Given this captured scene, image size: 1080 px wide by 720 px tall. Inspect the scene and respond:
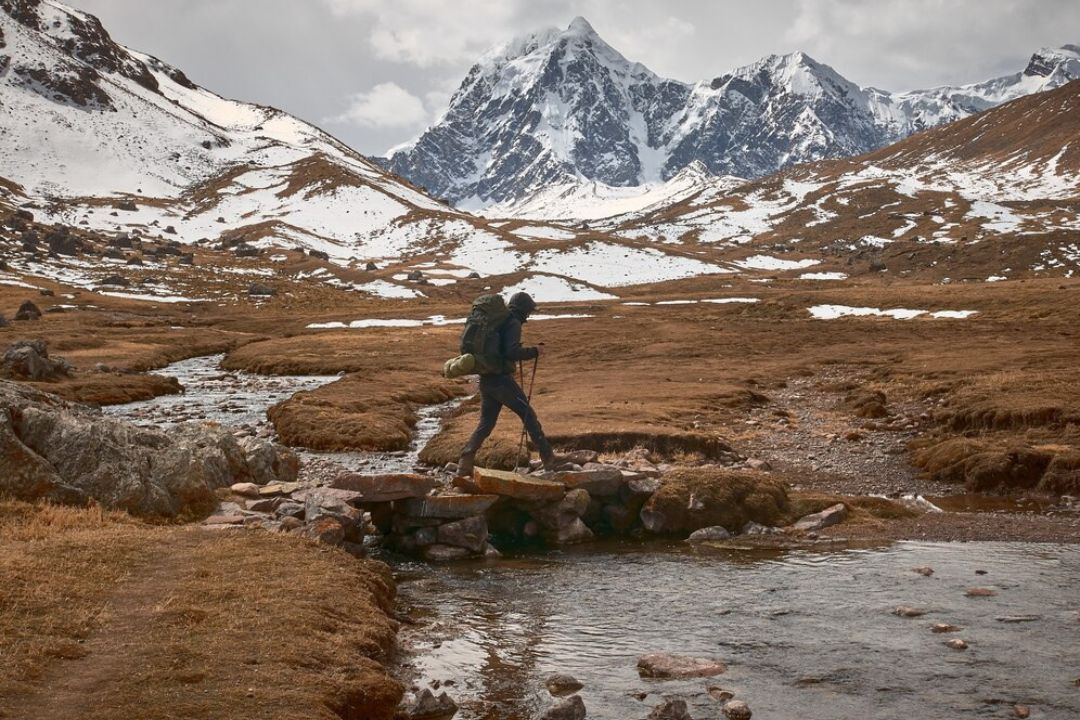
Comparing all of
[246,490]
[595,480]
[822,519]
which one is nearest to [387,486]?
[246,490]

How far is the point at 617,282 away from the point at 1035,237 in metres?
80.9

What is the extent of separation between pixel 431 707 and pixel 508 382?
36.4 ft

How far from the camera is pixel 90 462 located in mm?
18297

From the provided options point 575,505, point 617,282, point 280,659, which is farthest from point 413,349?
point 617,282

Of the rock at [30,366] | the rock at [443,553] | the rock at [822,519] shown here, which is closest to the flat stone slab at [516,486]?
the rock at [443,553]

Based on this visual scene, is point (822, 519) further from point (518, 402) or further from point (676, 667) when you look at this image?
point (676, 667)

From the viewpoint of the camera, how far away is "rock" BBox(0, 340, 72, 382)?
173 ft

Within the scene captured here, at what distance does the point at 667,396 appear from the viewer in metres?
44.6

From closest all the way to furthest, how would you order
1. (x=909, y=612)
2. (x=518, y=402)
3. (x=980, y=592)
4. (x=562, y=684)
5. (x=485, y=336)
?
(x=562, y=684)
(x=909, y=612)
(x=980, y=592)
(x=485, y=336)
(x=518, y=402)

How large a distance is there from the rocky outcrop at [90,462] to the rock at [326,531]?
10.7 ft

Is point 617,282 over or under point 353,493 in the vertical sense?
over

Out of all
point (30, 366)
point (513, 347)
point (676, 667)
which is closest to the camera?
point (676, 667)

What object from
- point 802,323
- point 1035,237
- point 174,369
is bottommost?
point 174,369

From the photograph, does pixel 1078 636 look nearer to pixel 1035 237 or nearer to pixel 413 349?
pixel 413 349
